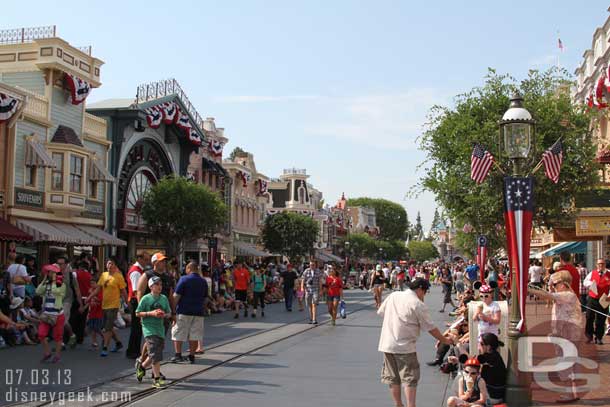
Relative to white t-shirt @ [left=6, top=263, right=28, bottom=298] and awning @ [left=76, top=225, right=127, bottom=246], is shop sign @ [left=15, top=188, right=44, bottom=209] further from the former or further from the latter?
white t-shirt @ [left=6, top=263, right=28, bottom=298]

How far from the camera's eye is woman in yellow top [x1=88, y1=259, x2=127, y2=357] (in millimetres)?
13555

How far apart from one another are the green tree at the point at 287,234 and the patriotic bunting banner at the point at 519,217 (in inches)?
2046

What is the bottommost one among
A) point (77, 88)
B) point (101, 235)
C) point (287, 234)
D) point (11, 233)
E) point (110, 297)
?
point (110, 297)

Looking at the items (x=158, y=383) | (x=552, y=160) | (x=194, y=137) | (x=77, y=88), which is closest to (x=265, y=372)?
(x=158, y=383)

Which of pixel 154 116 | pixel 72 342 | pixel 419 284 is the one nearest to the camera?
pixel 419 284

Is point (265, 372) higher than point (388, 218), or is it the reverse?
point (388, 218)

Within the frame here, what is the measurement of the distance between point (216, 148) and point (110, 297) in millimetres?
35179

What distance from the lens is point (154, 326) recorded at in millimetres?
10461

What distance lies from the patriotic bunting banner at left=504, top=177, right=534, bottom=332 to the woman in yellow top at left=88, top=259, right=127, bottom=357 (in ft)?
24.8

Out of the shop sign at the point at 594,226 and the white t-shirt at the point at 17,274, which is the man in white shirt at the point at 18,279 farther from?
the shop sign at the point at 594,226

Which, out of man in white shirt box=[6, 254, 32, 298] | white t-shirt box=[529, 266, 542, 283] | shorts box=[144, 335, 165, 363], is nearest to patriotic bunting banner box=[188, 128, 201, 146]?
white t-shirt box=[529, 266, 542, 283]

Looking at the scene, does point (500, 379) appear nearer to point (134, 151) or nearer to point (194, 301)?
point (194, 301)

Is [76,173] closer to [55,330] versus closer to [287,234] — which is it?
[55,330]

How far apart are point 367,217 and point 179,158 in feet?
289
